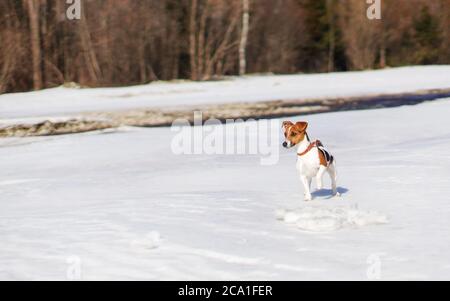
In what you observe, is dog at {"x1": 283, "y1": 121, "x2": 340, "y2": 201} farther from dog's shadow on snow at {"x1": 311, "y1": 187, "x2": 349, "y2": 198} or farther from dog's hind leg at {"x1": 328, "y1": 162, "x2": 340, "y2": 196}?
dog's shadow on snow at {"x1": 311, "y1": 187, "x2": 349, "y2": 198}

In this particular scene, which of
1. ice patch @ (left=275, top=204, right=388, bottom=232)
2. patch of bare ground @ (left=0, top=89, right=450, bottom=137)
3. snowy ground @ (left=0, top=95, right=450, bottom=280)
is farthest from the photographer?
patch of bare ground @ (left=0, top=89, right=450, bottom=137)

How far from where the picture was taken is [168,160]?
12.5 m

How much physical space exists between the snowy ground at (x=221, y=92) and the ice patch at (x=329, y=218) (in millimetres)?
13368

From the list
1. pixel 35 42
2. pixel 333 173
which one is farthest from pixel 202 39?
pixel 333 173

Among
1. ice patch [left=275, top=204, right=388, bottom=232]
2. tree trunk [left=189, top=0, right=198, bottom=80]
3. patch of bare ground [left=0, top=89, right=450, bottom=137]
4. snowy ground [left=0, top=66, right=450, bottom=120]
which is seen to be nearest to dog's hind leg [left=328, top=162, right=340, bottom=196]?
ice patch [left=275, top=204, right=388, bottom=232]

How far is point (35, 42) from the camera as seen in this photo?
30.5 m

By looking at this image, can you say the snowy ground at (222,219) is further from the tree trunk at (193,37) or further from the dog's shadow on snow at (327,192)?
the tree trunk at (193,37)

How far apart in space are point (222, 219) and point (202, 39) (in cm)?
2963

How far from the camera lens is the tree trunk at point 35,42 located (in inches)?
1187

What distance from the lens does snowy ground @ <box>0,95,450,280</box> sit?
17.1 ft

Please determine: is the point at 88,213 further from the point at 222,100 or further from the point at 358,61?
the point at 358,61

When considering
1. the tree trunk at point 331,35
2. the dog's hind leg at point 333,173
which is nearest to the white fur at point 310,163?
the dog's hind leg at point 333,173

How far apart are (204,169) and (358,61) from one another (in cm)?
3002

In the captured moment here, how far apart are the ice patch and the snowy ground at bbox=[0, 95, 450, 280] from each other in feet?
0.04
